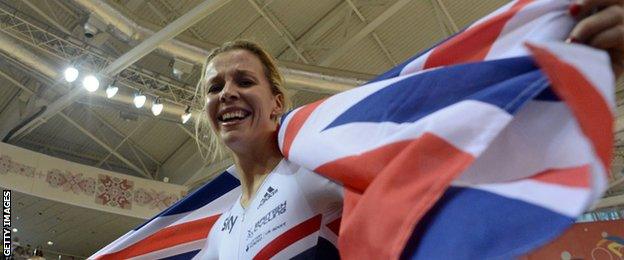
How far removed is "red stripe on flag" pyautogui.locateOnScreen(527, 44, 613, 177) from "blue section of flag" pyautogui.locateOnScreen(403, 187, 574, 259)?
93 mm

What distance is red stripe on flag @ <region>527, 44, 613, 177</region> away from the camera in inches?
23.3

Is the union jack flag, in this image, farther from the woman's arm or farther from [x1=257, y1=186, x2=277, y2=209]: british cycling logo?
[x1=257, y1=186, x2=277, y2=209]: british cycling logo

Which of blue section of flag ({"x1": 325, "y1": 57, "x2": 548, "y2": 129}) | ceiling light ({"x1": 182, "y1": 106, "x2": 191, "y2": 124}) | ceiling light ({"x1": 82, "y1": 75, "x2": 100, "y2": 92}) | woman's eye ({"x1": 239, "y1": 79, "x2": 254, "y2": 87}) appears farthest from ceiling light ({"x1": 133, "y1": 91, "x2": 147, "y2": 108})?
blue section of flag ({"x1": 325, "y1": 57, "x2": 548, "y2": 129})

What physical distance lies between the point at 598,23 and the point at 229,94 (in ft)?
3.09

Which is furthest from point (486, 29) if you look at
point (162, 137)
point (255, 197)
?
point (162, 137)

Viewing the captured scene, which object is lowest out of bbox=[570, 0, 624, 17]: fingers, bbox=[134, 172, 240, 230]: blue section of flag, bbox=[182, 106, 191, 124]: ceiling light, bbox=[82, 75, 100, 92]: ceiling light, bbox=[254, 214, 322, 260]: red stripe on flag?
bbox=[254, 214, 322, 260]: red stripe on flag

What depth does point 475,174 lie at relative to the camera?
0.69 meters

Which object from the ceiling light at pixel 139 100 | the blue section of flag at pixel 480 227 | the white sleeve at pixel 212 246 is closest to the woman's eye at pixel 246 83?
the white sleeve at pixel 212 246

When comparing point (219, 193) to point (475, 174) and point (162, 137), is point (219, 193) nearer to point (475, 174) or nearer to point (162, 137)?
point (475, 174)

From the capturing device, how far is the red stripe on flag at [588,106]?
591 mm

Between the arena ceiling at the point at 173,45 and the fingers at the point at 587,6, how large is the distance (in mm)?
5930

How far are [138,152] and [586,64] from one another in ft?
35.6

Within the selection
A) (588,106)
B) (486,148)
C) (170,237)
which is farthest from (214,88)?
(588,106)

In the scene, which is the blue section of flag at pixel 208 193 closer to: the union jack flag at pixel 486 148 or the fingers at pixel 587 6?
the union jack flag at pixel 486 148
